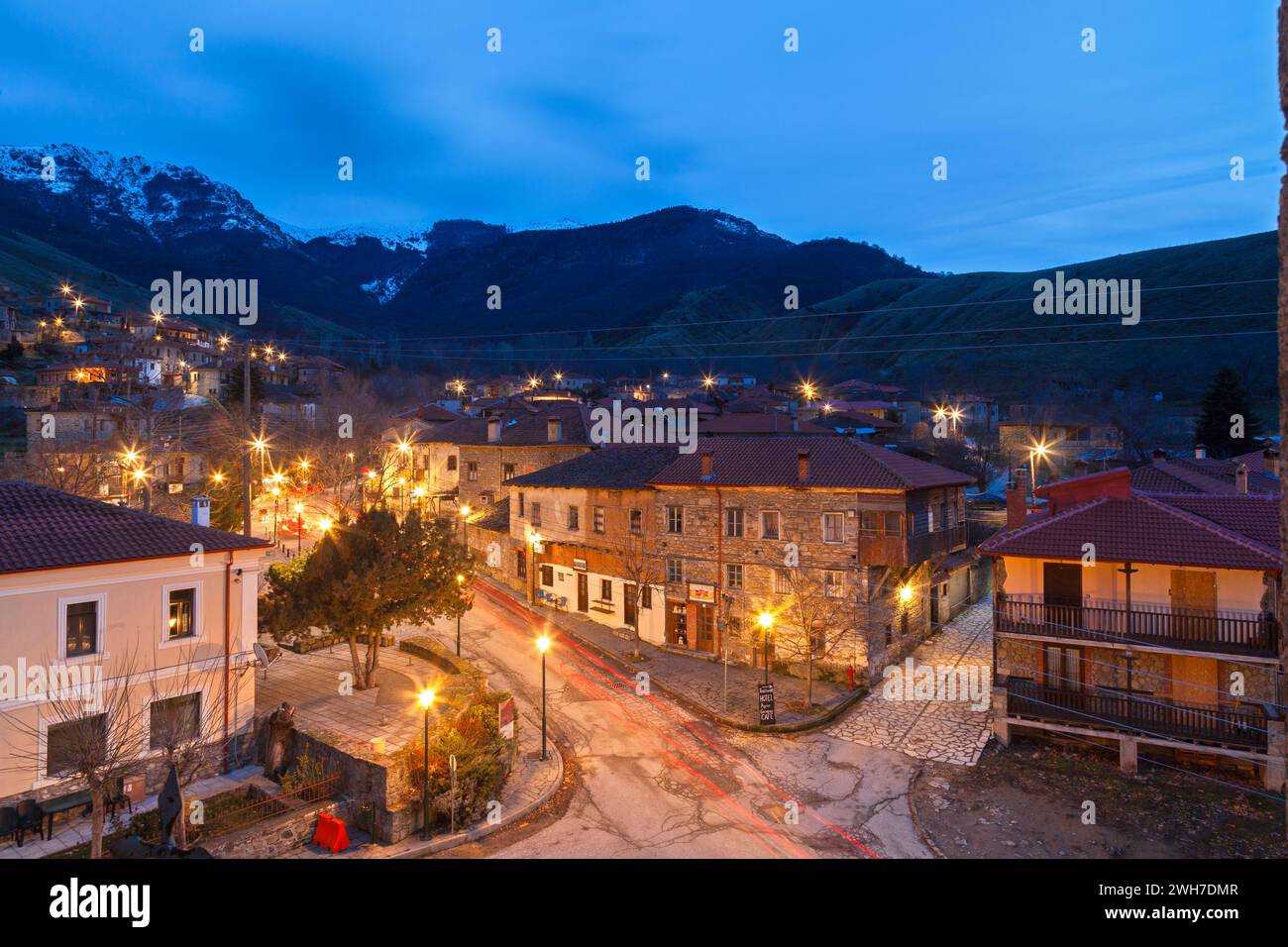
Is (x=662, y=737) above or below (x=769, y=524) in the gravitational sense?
below

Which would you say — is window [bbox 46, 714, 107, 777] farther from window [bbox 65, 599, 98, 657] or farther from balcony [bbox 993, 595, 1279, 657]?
balcony [bbox 993, 595, 1279, 657]

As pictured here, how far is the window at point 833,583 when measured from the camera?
90.3ft

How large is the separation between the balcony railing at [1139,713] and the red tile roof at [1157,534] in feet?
12.9

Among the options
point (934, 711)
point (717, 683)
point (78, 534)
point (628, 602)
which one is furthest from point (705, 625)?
point (78, 534)

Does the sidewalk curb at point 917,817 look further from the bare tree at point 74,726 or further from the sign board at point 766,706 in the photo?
the bare tree at point 74,726

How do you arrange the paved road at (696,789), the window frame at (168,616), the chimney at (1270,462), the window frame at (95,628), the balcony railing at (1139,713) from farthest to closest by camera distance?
1. the chimney at (1270,462)
2. the balcony railing at (1139,713)
3. the window frame at (168,616)
4. the window frame at (95,628)
5. the paved road at (696,789)

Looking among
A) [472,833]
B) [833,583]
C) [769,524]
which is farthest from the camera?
[769,524]

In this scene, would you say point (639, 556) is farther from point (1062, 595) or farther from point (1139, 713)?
point (1139, 713)

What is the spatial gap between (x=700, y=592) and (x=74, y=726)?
21318 millimetres

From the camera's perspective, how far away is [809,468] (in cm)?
2898

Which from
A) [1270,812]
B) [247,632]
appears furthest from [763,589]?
[247,632]

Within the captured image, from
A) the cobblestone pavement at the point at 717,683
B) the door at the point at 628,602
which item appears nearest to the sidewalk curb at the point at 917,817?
the cobblestone pavement at the point at 717,683

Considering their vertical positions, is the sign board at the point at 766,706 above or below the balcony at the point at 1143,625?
below
